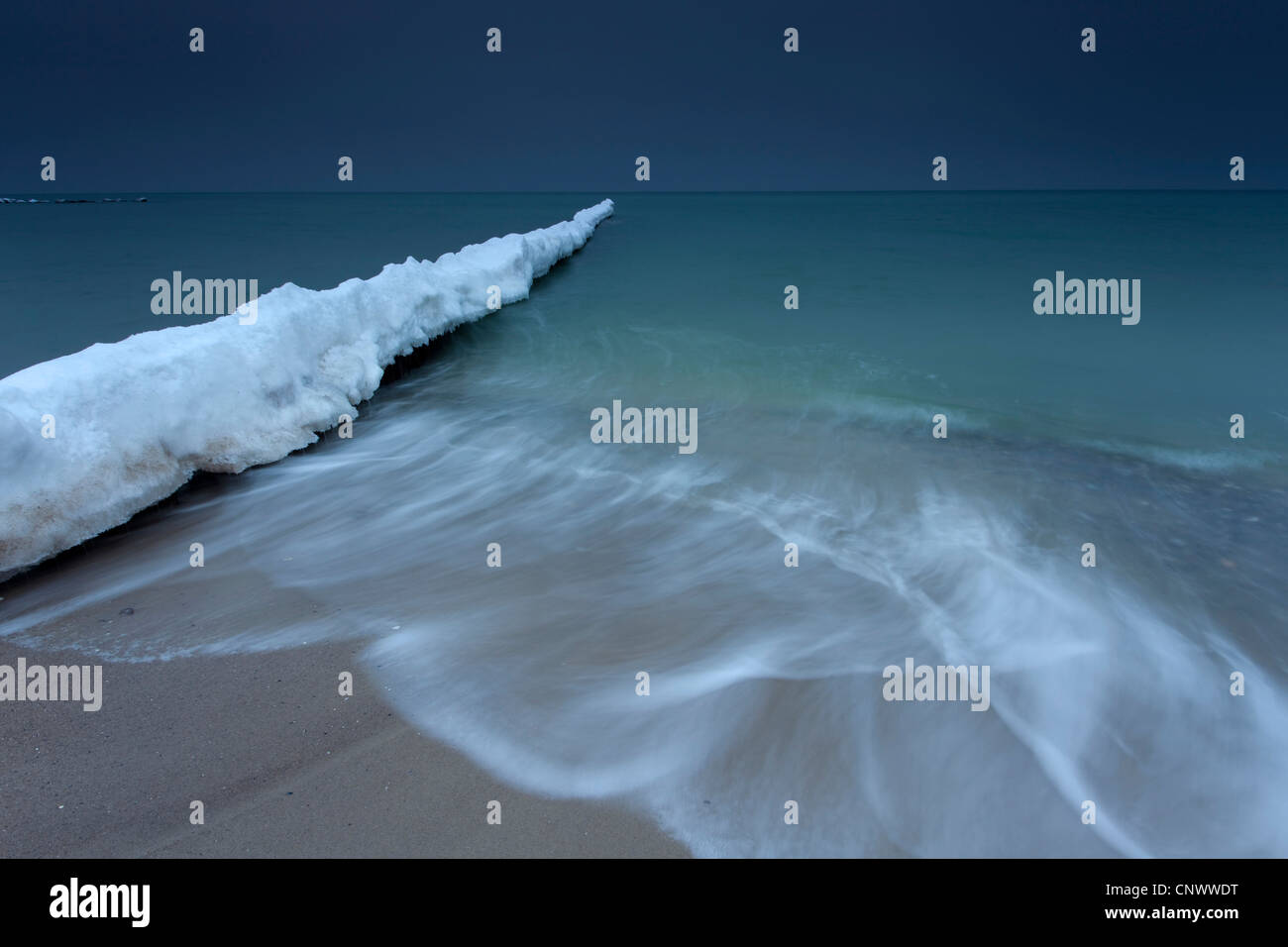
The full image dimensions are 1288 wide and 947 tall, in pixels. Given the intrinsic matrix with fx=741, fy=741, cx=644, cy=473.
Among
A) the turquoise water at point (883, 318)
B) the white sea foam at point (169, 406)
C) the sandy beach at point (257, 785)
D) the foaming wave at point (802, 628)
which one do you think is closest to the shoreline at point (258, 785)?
the sandy beach at point (257, 785)

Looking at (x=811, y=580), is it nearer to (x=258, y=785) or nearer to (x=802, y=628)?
(x=802, y=628)

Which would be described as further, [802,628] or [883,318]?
[883,318]

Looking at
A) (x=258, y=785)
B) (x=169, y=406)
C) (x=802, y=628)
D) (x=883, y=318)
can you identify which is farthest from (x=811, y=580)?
(x=883, y=318)

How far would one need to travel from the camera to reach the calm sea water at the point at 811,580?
2.10 meters

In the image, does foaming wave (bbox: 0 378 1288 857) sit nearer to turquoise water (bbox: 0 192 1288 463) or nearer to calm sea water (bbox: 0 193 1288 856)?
calm sea water (bbox: 0 193 1288 856)

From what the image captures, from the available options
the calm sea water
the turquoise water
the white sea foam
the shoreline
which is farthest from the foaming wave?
the turquoise water

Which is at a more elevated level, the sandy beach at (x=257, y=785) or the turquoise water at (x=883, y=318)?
the turquoise water at (x=883, y=318)

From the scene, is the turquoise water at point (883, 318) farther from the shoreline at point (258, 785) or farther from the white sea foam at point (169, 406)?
the shoreline at point (258, 785)

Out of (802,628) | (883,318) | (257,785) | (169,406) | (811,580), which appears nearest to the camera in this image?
(257,785)

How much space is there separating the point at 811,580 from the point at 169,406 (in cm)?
341

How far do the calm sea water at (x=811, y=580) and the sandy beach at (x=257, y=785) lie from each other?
139 mm

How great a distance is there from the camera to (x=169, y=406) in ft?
12.9

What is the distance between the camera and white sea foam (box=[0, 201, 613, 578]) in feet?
10.6

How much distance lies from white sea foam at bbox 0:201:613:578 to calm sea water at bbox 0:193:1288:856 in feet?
0.58
